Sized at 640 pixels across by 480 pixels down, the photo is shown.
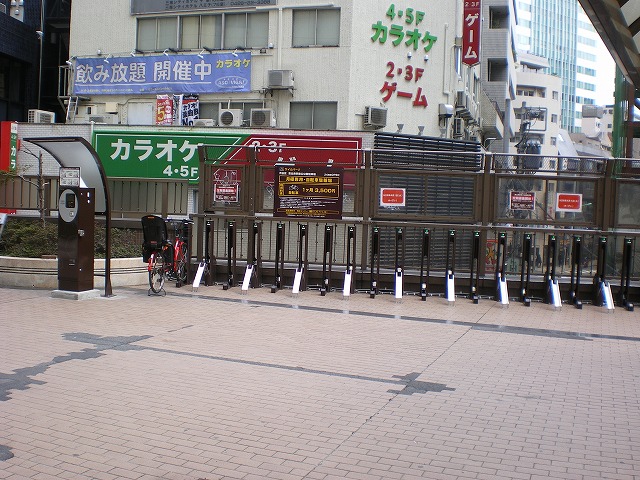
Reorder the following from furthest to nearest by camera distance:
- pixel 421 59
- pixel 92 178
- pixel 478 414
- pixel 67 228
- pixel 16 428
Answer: pixel 421 59
pixel 92 178
pixel 67 228
pixel 478 414
pixel 16 428

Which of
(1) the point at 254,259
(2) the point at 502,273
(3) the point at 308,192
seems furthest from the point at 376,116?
(2) the point at 502,273

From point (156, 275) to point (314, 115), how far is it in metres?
10.0

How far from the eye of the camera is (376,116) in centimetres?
2145

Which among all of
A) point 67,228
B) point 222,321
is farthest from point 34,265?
point 222,321

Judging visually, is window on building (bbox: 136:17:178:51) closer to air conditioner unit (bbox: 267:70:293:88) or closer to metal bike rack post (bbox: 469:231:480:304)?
air conditioner unit (bbox: 267:70:293:88)

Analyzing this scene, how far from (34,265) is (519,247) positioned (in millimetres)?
9071

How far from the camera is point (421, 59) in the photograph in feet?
75.9

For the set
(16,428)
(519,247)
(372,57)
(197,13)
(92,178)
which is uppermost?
(197,13)

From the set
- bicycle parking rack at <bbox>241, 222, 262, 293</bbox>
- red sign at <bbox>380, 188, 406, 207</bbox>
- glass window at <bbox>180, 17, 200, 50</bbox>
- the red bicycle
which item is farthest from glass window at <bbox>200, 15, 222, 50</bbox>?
red sign at <bbox>380, 188, 406, 207</bbox>

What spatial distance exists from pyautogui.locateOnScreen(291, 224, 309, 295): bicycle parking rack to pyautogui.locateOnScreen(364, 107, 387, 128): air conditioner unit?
7461 millimetres

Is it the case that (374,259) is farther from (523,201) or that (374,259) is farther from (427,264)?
(523,201)

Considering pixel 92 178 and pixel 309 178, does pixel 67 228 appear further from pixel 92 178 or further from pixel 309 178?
pixel 309 178

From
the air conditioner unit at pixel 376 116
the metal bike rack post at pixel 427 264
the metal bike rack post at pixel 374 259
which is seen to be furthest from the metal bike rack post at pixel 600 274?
the air conditioner unit at pixel 376 116

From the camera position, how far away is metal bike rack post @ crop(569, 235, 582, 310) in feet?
45.0
